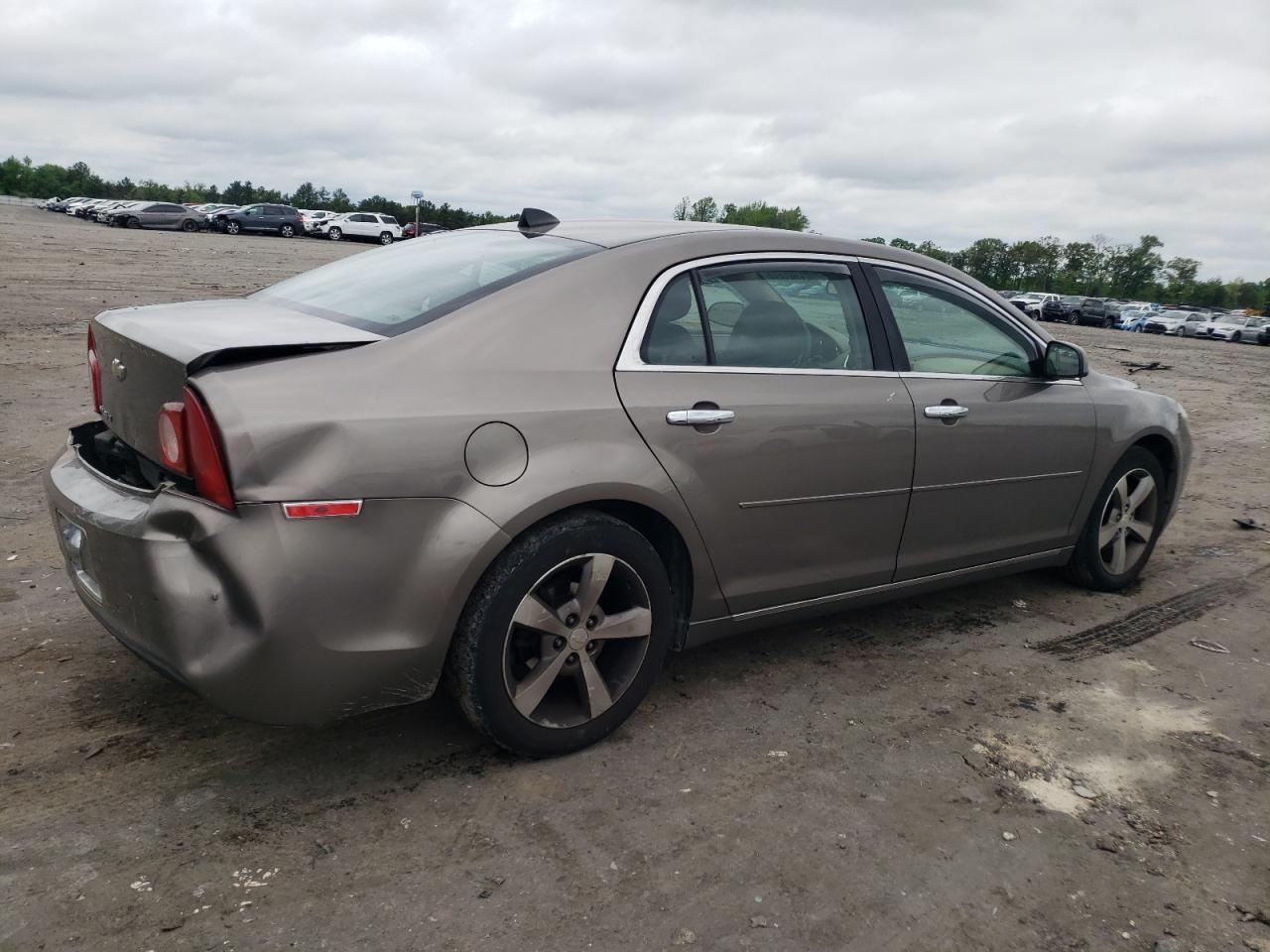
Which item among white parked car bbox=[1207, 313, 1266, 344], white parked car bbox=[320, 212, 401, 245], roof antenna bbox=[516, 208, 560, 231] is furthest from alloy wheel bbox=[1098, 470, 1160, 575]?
white parked car bbox=[320, 212, 401, 245]

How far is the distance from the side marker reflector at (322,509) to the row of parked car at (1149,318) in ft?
153

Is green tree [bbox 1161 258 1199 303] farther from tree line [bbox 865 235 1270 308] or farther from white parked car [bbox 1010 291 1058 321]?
white parked car [bbox 1010 291 1058 321]

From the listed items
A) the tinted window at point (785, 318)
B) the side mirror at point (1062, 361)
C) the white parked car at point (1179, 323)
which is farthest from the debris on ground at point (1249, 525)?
the white parked car at point (1179, 323)

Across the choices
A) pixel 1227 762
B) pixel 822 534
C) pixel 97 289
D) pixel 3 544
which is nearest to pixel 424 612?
pixel 822 534

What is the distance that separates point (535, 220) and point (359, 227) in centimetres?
5409

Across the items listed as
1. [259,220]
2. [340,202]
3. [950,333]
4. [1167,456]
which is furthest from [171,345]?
[340,202]

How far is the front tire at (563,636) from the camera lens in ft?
A: 9.20

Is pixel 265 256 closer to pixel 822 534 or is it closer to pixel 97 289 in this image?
pixel 97 289

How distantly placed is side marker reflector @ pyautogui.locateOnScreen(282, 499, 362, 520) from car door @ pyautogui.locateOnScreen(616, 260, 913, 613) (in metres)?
0.88

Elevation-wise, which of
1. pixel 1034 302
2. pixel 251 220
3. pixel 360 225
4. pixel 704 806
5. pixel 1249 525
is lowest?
pixel 704 806

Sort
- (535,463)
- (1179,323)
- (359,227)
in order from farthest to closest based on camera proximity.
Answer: (359,227) < (1179,323) < (535,463)

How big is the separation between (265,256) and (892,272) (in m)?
28.9

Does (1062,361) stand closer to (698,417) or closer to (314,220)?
(698,417)

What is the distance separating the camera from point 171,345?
8.85ft
